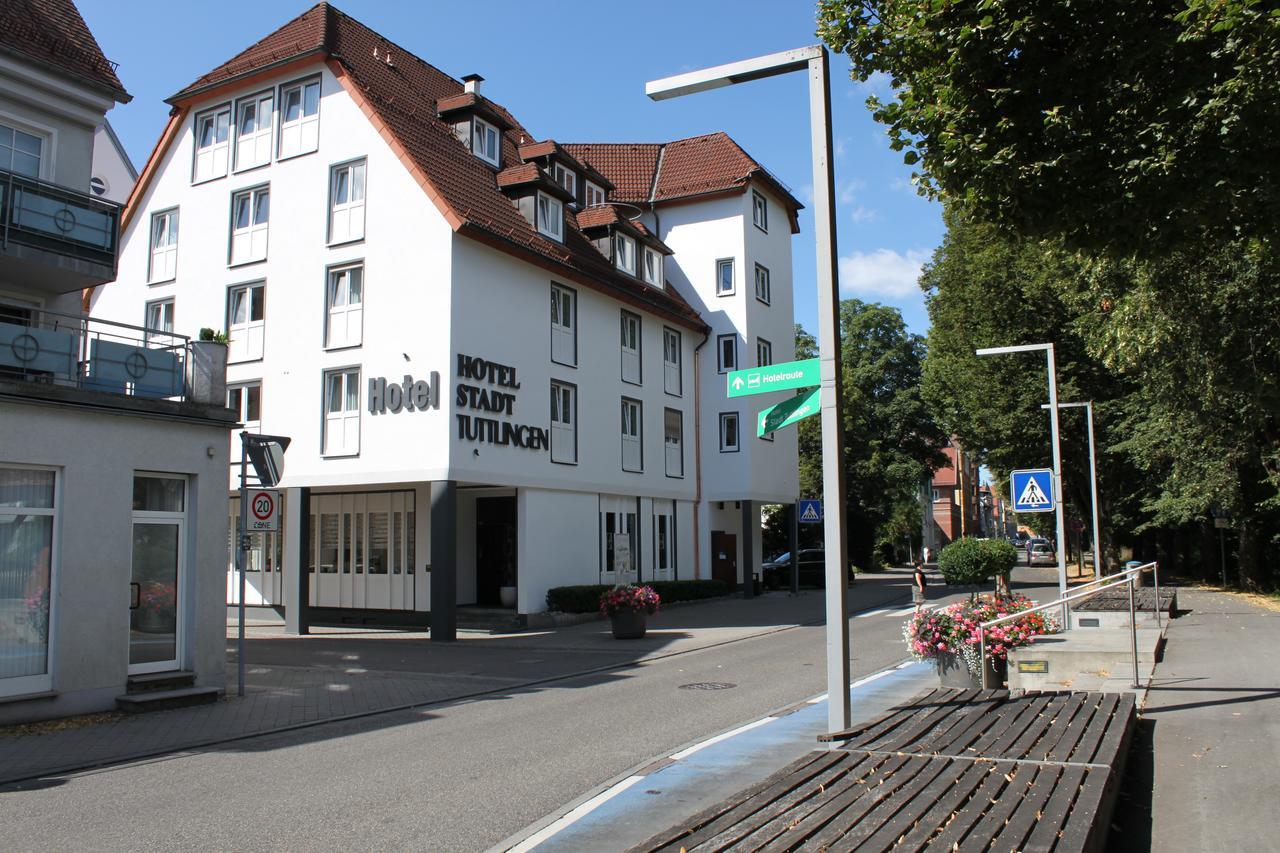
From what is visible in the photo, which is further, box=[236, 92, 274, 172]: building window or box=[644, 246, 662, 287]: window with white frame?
box=[644, 246, 662, 287]: window with white frame

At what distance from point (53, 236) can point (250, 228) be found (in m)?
12.4

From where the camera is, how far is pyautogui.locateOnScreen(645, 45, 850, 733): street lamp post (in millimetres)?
7543

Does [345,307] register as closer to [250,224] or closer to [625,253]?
[250,224]

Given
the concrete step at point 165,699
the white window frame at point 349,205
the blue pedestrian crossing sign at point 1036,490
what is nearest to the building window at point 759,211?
the white window frame at point 349,205

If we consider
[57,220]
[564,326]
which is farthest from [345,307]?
[57,220]

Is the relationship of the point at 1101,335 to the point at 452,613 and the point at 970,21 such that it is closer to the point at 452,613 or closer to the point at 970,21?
the point at 452,613

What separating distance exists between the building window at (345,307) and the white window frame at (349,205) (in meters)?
0.79

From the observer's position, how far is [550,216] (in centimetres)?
2781

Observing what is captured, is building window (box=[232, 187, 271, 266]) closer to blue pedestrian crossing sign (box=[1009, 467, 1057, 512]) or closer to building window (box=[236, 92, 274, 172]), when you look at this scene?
building window (box=[236, 92, 274, 172])

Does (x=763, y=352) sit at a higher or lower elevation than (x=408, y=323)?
higher

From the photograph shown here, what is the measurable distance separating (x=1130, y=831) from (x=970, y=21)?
6.61 meters

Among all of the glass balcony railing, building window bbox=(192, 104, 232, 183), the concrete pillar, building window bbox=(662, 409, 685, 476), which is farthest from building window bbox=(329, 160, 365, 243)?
building window bbox=(662, 409, 685, 476)

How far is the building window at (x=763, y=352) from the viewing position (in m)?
34.7

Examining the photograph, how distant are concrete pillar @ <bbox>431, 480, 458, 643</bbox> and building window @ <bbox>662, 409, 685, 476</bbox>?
35.2 feet
